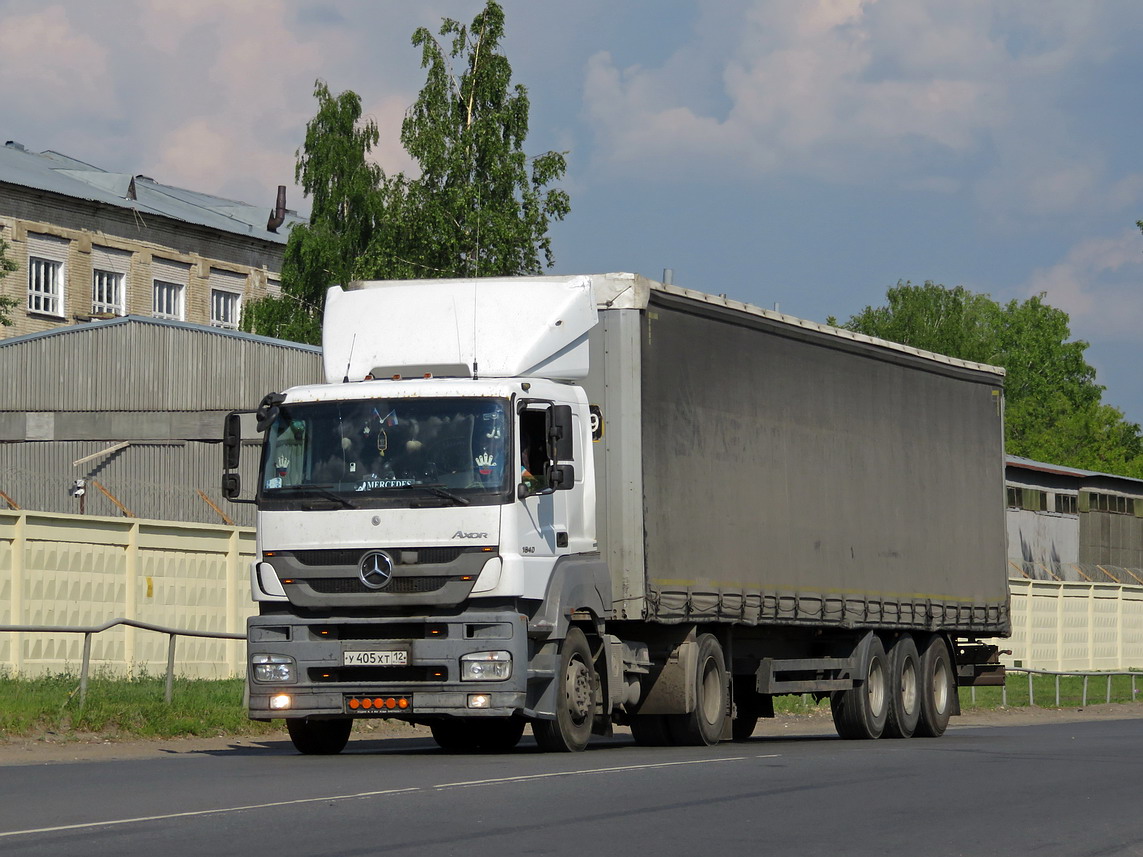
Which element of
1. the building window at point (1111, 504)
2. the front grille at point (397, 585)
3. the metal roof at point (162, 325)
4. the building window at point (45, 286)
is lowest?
the front grille at point (397, 585)

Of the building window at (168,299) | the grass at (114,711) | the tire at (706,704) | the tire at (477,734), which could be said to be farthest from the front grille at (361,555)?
the building window at (168,299)

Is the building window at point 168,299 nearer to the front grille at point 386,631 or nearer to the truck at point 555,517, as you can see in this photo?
the truck at point 555,517

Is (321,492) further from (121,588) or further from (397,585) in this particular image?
(121,588)

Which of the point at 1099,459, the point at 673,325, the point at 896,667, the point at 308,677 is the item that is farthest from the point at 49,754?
the point at 1099,459

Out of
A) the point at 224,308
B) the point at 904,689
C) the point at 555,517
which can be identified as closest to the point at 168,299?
the point at 224,308

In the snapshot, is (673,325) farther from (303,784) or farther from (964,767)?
(303,784)

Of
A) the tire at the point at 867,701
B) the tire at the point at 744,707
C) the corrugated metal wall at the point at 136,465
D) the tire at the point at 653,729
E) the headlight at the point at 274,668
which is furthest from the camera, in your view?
the corrugated metal wall at the point at 136,465

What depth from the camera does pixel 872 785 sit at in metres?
13.1

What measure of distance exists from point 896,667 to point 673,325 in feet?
19.9

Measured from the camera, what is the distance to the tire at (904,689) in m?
20.9

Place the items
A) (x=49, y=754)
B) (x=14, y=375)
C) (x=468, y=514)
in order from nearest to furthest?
(x=468, y=514), (x=49, y=754), (x=14, y=375)

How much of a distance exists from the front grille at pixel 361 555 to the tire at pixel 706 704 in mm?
3394

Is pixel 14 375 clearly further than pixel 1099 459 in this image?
No

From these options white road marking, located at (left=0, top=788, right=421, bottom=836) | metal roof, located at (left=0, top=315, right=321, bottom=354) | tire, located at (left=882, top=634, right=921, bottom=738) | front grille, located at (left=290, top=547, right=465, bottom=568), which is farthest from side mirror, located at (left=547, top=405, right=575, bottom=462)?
metal roof, located at (left=0, top=315, right=321, bottom=354)
